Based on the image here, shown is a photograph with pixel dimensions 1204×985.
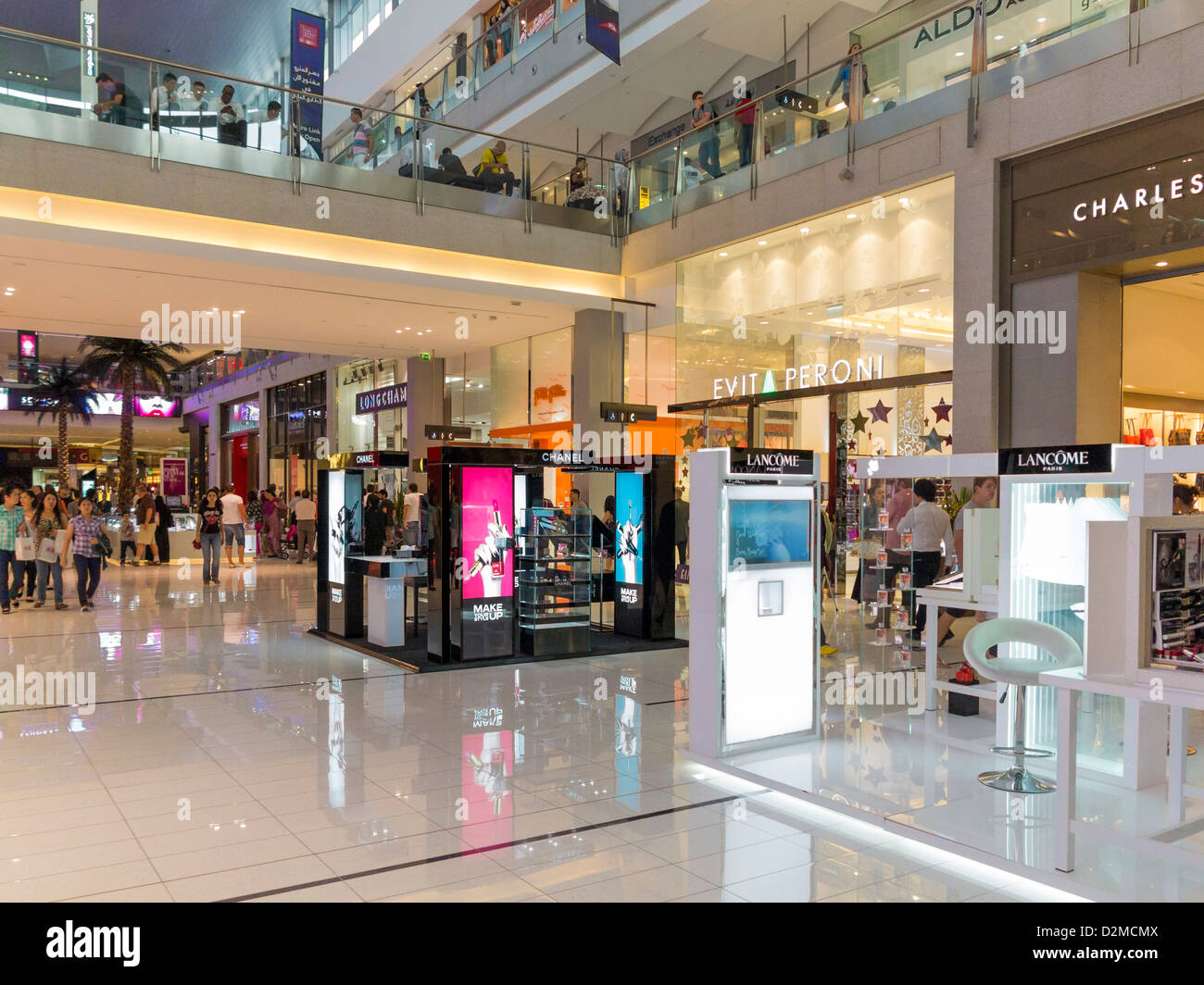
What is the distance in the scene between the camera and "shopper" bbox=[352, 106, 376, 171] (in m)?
12.7

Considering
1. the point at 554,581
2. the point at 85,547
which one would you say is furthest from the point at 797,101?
the point at 85,547

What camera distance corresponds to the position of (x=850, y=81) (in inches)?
432

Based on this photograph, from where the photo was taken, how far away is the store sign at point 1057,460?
15.5 ft

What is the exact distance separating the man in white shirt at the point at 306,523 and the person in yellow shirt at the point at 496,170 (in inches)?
333

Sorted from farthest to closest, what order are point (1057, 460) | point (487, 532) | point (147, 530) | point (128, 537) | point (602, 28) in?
1. point (128, 537)
2. point (147, 530)
3. point (602, 28)
4. point (487, 532)
5. point (1057, 460)

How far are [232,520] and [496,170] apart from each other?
29.4 ft

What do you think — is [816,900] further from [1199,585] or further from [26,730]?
[26,730]

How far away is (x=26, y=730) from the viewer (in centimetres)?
618

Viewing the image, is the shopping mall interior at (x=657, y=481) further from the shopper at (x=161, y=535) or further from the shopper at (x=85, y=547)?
the shopper at (x=161, y=535)

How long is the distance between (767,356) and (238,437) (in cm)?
2680

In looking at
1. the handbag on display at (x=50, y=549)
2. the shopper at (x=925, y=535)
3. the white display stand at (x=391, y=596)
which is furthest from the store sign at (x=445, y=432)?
the shopper at (x=925, y=535)

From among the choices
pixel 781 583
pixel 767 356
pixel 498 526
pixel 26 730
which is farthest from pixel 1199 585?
pixel 767 356

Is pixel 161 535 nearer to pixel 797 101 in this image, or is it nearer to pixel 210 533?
pixel 210 533
